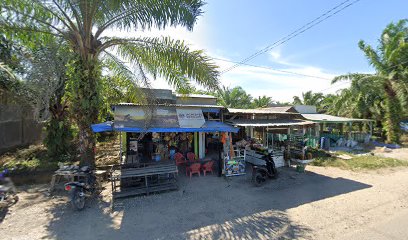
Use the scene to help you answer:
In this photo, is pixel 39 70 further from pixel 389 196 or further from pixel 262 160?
pixel 389 196

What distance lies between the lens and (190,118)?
8594 millimetres

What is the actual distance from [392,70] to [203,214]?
1913cm

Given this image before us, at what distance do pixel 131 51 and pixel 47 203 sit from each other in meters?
5.56

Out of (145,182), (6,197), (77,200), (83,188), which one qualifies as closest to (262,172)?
(145,182)

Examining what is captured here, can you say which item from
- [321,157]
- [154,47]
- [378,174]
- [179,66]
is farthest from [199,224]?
[321,157]

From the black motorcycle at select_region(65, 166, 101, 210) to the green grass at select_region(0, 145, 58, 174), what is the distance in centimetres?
390

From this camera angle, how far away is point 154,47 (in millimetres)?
6730

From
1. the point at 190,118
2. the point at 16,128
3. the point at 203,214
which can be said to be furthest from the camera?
the point at 16,128

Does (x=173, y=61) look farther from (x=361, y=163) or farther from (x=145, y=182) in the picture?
(x=361, y=163)

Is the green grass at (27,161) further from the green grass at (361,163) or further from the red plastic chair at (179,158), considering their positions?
the green grass at (361,163)

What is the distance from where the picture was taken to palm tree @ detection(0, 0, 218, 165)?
6.22 m

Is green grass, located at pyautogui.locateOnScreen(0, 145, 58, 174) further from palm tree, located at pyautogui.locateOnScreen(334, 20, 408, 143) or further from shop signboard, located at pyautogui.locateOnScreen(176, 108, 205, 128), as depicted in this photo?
palm tree, located at pyautogui.locateOnScreen(334, 20, 408, 143)

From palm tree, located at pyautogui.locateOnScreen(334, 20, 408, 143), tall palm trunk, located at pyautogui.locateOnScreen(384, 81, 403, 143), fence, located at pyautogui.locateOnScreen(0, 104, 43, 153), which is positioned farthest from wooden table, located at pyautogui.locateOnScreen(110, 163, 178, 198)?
tall palm trunk, located at pyautogui.locateOnScreen(384, 81, 403, 143)

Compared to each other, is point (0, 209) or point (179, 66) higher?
point (179, 66)
